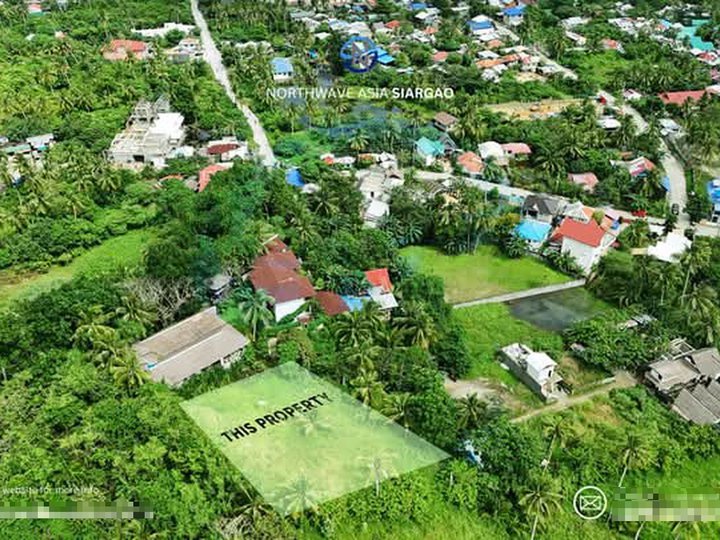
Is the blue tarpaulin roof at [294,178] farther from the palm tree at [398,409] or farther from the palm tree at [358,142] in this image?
the palm tree at [398,409]

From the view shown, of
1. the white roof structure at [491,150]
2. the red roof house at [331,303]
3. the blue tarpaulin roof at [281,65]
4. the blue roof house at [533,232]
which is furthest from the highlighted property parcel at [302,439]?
the blue tarpaulin roof at [281,65]

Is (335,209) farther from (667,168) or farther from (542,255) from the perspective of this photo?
(667,168)

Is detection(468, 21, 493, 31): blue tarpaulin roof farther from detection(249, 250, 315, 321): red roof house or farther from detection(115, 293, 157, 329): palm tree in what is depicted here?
detection(115, 293, 157, 329): palm tree

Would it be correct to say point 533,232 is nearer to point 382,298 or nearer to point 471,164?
point 471,164

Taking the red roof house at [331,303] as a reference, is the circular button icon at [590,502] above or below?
below

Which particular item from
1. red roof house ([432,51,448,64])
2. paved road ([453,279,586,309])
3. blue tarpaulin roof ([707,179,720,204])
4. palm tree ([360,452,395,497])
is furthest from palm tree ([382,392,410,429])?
red roof house ([432,51,448,64])

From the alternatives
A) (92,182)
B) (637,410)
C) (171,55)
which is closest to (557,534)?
(637,410)

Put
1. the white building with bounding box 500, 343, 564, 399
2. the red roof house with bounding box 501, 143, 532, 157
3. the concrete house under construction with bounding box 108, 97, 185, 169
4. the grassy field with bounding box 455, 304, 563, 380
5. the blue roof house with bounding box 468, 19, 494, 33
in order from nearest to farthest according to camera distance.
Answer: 1. the white building with bounding box 500, 343, 564, 399
2. the grassy field with bounding box 455, 304, 563, 380
3. the concrete house under construction with bounding box 108, 97, 185, 169
4. the red roof house with bounding box 501, 143, 532, 157
5. the blue roof house with bounding box 468, 19, 494, 33
